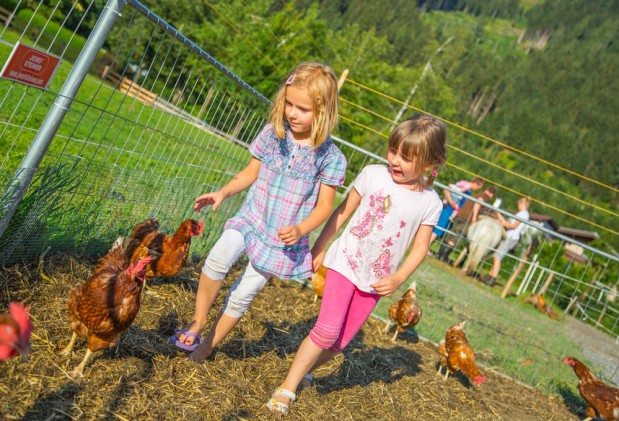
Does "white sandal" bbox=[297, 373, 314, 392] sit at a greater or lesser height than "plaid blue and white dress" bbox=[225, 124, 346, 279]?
lesser

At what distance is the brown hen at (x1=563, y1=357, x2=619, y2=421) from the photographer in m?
4.95

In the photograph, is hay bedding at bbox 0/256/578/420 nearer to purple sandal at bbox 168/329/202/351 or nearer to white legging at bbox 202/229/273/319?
purple sandal at bbox 168/329/202/351

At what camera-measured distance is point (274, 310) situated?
455 cm

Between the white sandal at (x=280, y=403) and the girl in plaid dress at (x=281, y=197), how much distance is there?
17.0 inches

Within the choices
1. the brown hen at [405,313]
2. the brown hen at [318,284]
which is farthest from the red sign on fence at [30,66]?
the brown hen at [405,313]

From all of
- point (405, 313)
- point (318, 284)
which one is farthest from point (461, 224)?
point (318, 284)

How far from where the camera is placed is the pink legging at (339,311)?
2.92 meters

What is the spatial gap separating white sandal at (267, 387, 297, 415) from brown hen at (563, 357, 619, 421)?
11.7 ft

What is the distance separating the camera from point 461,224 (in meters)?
13.3

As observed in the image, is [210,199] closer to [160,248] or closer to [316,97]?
[316,97]

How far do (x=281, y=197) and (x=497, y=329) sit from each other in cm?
446

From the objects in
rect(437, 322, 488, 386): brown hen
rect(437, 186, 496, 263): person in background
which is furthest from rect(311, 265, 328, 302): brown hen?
rect(437, 186, 496, 263): person in background

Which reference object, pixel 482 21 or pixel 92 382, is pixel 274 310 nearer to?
pixel 92 382

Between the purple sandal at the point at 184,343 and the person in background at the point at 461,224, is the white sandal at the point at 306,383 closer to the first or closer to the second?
the purple sandal at the point at 184,343
